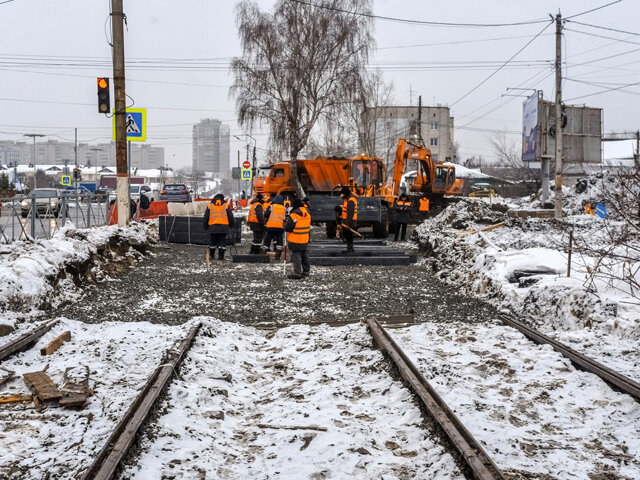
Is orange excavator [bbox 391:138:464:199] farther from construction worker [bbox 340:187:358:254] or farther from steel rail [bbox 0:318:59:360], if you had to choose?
steel rail [bbox 0:318:59:360]

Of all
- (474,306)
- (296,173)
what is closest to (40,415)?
(474,306)

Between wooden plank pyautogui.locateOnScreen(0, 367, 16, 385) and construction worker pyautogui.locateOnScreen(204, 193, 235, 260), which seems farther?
construction worker pyautogui.locateOnScreen(204, 193, 235, 260)

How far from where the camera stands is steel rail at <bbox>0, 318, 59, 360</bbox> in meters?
7.22

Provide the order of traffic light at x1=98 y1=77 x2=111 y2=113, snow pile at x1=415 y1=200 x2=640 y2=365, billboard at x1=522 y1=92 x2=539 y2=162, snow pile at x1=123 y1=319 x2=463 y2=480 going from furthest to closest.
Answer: billboard at x1=522 y1=92 x2=539 y2=162
traffic light at x1=98 y1=77 x2=111 y2=113
snow pile at x1=415 y1=200 x2=640 y2=365
snow pile at x1=123 y1=319 x2=463 y2=480

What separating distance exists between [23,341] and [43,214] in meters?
10.3

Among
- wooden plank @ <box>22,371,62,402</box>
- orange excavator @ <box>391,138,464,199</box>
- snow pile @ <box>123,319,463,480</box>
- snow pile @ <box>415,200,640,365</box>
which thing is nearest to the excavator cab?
orange excavator @ <box>391,138,464,199</box>

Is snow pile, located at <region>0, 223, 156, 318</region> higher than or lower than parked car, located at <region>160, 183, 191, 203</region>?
lower

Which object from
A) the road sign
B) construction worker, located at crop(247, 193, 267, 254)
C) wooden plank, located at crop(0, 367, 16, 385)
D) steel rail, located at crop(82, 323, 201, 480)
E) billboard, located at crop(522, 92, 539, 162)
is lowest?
wooden plank, located at crop(0, 367, 16, 385)

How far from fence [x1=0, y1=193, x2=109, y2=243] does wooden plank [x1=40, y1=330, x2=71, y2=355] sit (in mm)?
6367

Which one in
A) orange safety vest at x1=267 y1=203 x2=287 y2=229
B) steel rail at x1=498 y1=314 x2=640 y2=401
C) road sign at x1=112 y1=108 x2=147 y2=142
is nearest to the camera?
steel rail at x1=498 y1=314 x2=640 y2=401

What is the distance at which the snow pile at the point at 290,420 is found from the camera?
4648 millimetres

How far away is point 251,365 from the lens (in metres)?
7.58

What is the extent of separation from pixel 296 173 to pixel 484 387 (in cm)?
2246

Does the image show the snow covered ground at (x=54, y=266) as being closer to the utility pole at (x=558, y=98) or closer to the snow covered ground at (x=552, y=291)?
the snow covered ground at (x=552, y=291)
